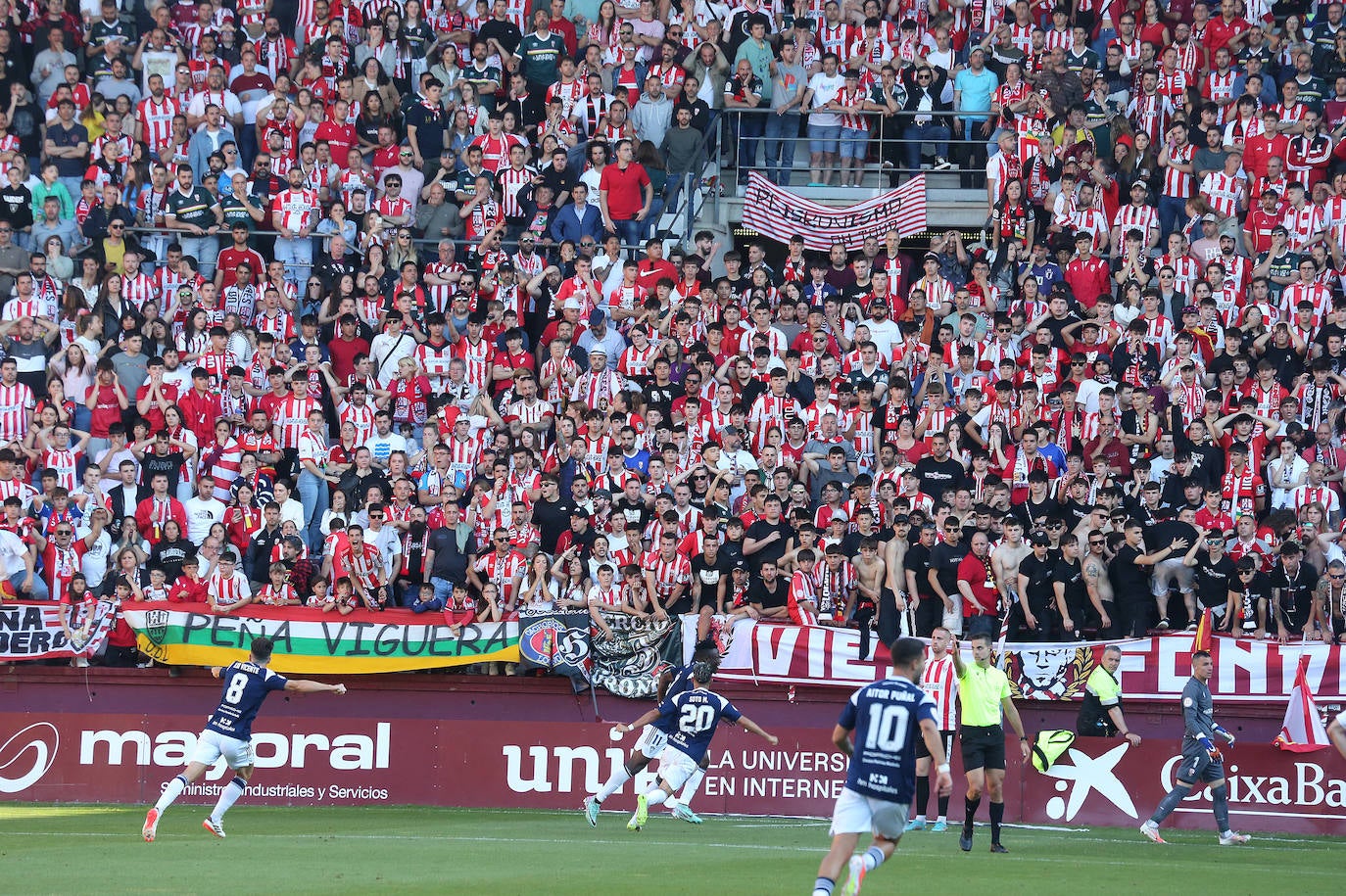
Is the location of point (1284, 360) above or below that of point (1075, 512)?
above

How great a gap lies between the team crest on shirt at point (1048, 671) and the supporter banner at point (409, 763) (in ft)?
2.63

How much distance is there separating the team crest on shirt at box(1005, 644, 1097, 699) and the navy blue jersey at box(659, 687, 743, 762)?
14.1 feet

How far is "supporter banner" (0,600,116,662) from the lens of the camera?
21328mm

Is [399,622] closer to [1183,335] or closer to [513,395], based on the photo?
[513,395]

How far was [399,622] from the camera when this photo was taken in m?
21.6

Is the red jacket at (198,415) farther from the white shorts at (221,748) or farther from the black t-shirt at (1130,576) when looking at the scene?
the black t-shirt at (1130,576)

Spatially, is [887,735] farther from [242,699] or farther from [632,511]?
[632,511]

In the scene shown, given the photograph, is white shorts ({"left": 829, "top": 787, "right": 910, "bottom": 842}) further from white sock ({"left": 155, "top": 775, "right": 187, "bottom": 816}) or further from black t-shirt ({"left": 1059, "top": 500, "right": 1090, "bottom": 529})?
black t-shirt ({"left": 1059, "top": 500, "right": 1090, "bottom": 529})

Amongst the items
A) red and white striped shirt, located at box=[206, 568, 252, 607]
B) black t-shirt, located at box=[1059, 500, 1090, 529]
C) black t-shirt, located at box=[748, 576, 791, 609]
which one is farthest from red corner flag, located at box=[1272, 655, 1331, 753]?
red and white striped shirt, located at box=[206, 568, 252, 607]

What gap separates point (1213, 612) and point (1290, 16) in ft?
42.1

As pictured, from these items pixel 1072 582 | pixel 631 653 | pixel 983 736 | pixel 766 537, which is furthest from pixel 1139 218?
pixel 983 736

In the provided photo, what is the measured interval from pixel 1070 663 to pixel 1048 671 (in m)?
0.27

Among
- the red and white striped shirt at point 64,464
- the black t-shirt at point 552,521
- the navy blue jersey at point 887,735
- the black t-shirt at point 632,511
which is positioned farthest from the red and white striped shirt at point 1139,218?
the navy blue jersey at point 887,735

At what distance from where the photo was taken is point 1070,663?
20.9 meters
